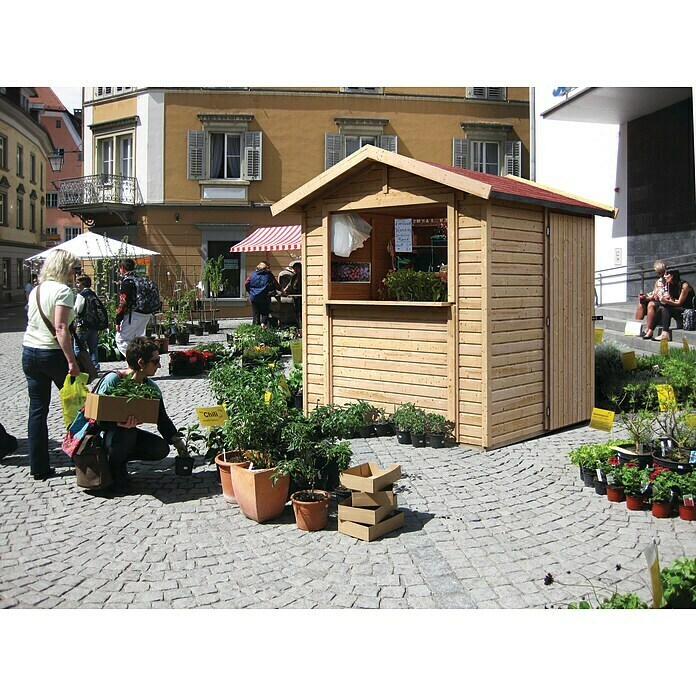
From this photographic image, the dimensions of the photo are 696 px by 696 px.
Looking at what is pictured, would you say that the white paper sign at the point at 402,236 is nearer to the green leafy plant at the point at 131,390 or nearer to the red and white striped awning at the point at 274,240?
the green leafy plant at the point at 131,390


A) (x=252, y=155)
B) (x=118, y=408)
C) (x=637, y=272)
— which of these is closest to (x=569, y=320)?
(x=118, y=408)

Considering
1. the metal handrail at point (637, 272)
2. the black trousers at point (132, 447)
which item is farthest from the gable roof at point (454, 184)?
the metal handrail at point (637, 272)

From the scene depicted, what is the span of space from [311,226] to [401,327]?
183cm

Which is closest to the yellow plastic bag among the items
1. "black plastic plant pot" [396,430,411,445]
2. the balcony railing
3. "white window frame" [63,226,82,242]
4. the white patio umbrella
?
"black plastic plant pot" [396,430,411,445]

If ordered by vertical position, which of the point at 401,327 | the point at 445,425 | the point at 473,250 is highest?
the point at 473,250

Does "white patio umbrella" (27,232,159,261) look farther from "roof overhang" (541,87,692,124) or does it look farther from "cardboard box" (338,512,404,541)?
"cardboard box" (338,512,404,541)

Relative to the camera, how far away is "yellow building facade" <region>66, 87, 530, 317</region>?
92.4 ft

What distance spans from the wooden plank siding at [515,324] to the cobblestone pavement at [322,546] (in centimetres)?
101

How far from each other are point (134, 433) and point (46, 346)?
114 centimetres

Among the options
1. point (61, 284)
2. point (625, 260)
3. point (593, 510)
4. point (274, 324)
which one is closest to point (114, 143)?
point (274, 324)

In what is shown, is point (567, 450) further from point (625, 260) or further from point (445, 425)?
point (625, 260)

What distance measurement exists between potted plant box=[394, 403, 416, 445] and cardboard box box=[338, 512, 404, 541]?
2681mm

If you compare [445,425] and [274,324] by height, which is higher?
[274,324]

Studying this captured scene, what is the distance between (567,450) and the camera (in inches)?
325
